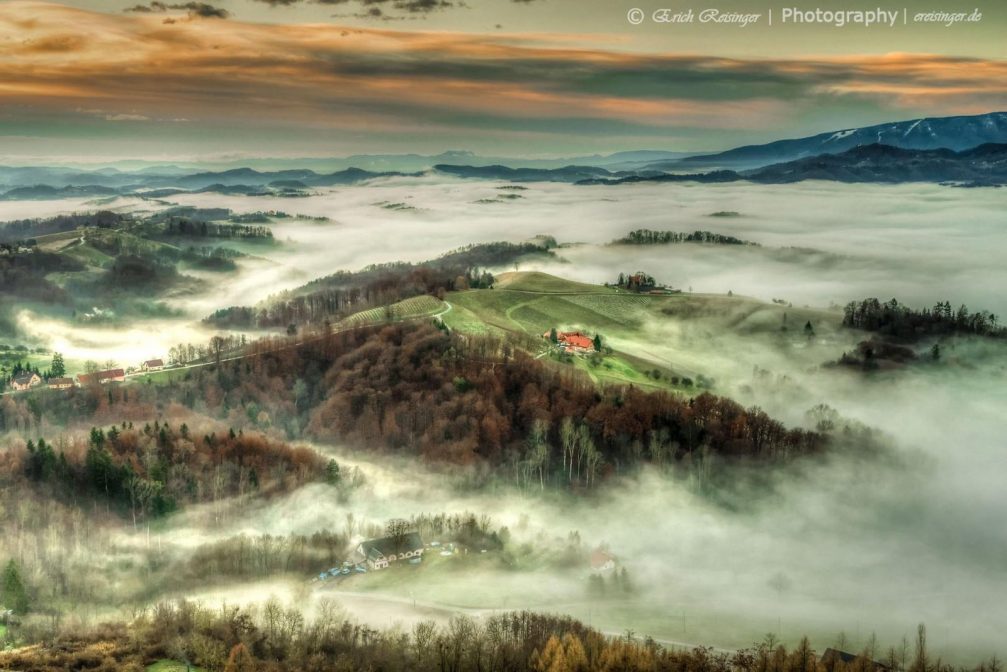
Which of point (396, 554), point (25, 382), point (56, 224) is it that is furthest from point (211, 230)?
point (396, 554)

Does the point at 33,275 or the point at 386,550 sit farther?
the point at 33,275

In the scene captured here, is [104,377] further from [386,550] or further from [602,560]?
[602,560]

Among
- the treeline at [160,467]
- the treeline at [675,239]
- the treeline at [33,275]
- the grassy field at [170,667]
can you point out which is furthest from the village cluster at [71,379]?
the treeline at [675,239]

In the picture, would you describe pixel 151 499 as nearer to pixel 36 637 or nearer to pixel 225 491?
pixel 225 491

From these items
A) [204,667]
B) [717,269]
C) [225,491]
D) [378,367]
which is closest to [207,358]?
[378,367]

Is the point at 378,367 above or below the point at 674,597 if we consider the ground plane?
above

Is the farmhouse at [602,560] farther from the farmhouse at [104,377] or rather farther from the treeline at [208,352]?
the farmhouse at [104,377]
